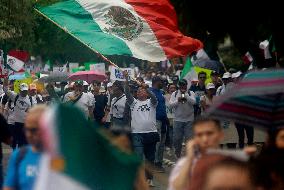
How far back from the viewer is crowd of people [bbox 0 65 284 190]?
4793 millimetres

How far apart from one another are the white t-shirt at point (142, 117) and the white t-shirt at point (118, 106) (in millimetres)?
2085

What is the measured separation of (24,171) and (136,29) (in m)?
10.7

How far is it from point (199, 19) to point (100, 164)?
20.2 m

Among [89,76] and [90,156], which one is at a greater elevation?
[89,76]

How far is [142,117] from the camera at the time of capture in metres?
15.0

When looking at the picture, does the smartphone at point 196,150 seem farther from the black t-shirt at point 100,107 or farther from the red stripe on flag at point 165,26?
the black t-shirt at point 100,107

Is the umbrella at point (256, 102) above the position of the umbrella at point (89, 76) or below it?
below

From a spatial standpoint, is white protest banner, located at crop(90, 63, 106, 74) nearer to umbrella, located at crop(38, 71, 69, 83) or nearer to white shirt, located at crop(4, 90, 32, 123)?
umbrella, located at crop(38, 71, 69, 83)

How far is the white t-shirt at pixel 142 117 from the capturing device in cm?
1498

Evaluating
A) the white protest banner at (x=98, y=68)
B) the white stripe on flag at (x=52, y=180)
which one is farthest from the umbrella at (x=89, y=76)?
the white stripe on flag at (x=52, y=180)

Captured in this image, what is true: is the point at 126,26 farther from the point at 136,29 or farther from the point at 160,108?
the point at 160,108

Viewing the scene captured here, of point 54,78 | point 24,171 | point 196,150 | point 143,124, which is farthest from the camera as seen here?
point 54,78

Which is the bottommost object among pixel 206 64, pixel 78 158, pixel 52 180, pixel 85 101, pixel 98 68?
pixel 52 180

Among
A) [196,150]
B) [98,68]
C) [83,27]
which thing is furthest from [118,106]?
[98,68]
